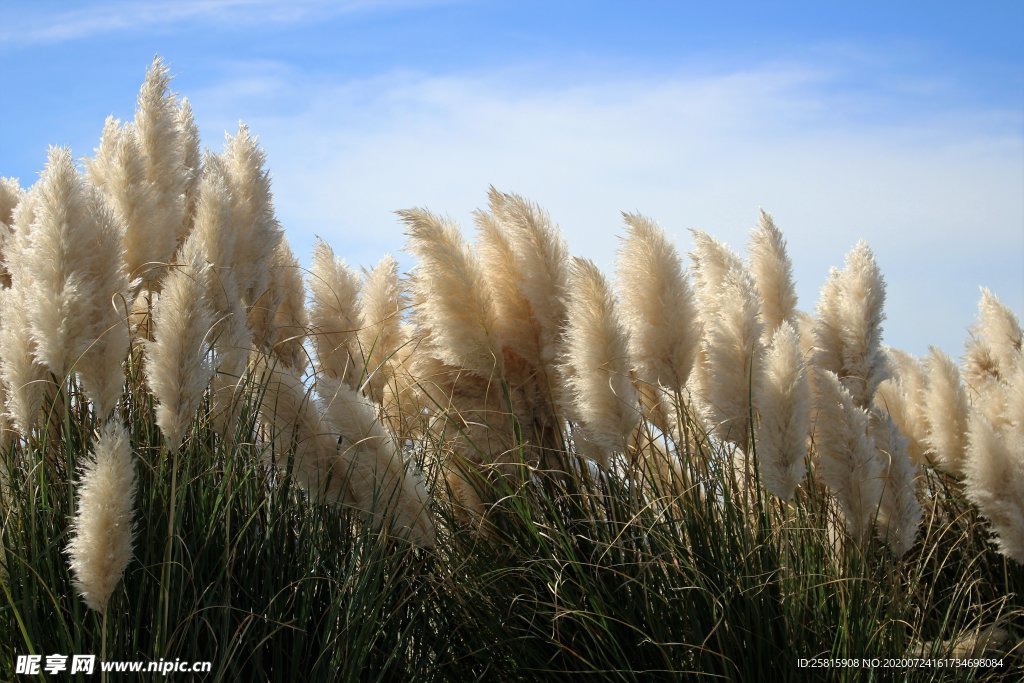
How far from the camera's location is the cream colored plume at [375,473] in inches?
108


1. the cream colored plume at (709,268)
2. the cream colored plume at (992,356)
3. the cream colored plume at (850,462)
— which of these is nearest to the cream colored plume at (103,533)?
the cream colored plume at (709,268)

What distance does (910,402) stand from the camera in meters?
A: 4.63

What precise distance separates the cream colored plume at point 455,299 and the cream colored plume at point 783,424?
85 cm

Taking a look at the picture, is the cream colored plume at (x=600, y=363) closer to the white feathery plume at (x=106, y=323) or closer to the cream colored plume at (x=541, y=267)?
the cream colored plume at (x=541, y=267)

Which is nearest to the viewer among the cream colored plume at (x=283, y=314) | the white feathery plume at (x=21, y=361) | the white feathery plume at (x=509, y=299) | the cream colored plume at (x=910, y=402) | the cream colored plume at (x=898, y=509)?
the white feathery plume at (x=21, y=361)

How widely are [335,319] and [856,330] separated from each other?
1946mm

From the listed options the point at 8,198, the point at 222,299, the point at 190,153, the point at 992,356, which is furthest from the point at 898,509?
the point at 8,198

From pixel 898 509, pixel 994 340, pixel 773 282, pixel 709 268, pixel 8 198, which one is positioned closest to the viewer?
pixel 898 509

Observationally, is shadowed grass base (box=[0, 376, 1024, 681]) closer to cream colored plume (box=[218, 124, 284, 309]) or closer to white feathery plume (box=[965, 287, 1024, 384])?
cream colored plume (box=[218, 124, 284, 309])

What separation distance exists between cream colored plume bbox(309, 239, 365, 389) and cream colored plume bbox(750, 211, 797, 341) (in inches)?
58.0

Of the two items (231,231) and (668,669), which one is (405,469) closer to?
(668,669)

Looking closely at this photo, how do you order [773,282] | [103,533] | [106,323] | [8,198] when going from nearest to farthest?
[103,533] → [106,323] → [773,282] → [8,198]

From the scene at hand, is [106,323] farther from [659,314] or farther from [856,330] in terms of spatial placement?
[856,330]

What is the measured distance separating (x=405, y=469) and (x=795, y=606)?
3.80ft
